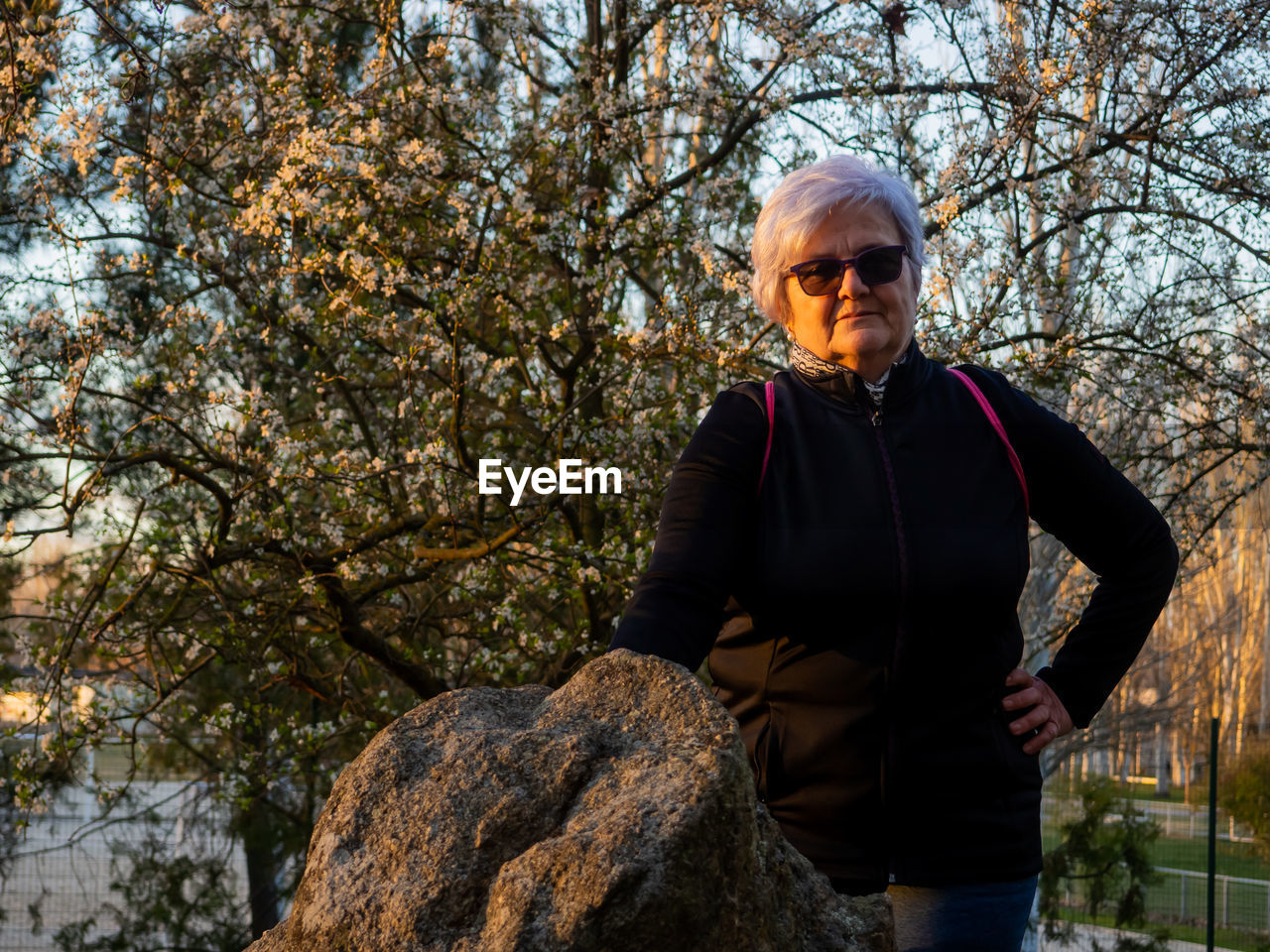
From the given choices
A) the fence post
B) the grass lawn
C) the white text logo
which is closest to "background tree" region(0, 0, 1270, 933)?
the white text logo

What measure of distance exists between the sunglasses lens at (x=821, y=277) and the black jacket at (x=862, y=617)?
0.15m

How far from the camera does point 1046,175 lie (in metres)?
6.16

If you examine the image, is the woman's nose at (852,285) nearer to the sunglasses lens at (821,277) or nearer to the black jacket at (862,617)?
the sunglasses lens at (821,277)

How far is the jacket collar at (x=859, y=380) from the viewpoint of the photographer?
188 centimetres

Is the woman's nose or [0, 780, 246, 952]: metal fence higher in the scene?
the woman's nose

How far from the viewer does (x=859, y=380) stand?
188 cm

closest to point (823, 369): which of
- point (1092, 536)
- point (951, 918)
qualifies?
point (1092, 536)

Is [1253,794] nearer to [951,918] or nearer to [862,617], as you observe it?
[951,918]

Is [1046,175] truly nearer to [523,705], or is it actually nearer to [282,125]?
[282,125]

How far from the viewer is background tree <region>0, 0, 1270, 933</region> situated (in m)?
5.57

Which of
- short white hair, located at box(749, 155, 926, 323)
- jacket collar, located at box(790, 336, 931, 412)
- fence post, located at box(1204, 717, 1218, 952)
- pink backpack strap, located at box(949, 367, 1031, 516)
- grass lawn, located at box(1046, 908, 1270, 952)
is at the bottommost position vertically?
grass lawn, located at box(1046, 908, 1270, 952)

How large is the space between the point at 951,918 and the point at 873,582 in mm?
491

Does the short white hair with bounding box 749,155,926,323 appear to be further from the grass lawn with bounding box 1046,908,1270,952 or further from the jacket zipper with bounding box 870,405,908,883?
the grass lawn with bounding box 1046,908,1270,952

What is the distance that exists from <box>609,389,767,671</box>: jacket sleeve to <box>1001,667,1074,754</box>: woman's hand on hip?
47cm
